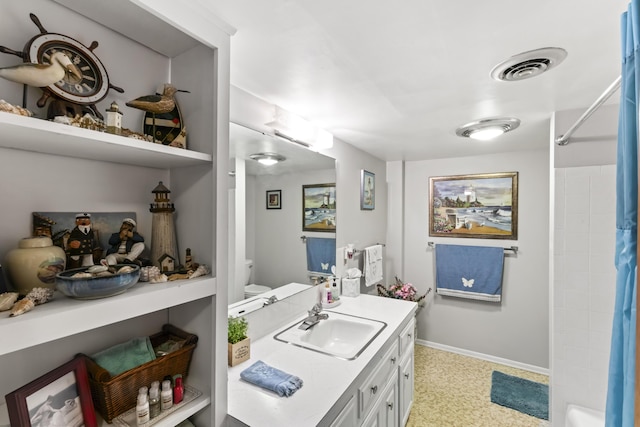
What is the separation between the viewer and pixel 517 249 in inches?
116

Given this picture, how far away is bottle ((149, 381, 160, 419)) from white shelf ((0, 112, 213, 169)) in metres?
0.70

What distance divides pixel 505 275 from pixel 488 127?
1727 millimetres

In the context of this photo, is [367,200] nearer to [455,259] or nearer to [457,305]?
[455,259]

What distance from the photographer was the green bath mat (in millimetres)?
2336

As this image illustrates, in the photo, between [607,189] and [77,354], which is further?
[607,189]

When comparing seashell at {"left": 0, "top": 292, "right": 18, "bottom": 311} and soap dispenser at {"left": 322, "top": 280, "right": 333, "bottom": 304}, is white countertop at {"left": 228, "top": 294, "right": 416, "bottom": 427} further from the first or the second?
seashell at {"left": 0, "top": 292, "right": 18, "bottom": 311}

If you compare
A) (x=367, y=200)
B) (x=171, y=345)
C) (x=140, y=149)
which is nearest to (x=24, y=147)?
(x=140, y=149)

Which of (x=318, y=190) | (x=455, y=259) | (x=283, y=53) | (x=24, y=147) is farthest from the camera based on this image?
(x=455, y=259)

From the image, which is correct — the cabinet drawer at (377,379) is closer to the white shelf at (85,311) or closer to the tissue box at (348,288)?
the tissue box at (348,288)

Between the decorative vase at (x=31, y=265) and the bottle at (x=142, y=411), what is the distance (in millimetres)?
388

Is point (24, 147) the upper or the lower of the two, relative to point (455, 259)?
upper

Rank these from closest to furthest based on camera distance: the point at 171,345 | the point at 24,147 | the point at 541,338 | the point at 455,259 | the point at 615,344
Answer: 1. the point at 24,147
2. the point at 615,344
3. the point at 171,345
4. the point at 541,338
5. the point at 455,259

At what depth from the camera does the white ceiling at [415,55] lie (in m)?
0.94

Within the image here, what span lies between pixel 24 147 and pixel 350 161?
2.17 metres
